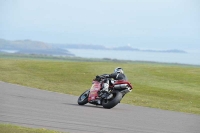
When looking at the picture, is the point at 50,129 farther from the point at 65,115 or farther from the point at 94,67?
the point at 94,67

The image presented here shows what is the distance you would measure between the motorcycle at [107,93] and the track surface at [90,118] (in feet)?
0.95

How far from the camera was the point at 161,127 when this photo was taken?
15156 mm

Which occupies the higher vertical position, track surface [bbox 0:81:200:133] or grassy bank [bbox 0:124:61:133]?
grassy bank [bbox 0:124:61:133]

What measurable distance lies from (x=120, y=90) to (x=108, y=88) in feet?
1.33

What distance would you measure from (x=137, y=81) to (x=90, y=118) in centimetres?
2155

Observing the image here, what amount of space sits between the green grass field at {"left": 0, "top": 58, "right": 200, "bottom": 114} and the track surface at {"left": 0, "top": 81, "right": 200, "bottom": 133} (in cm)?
376

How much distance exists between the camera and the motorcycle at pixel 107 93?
1954 centimetres

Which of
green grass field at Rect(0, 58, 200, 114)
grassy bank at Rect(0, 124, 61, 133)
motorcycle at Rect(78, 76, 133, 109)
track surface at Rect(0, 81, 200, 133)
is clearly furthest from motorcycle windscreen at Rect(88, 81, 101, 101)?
grassy bank at Rect(0, 124, 61, 133)

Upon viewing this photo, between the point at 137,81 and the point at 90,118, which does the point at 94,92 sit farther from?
the point at 137,81

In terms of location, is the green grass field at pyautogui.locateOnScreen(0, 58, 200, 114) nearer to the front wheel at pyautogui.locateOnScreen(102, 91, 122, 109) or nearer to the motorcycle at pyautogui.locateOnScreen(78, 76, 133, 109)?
the motorcycle at pyautogui.locateOnScreen(78, 76, 133, 109)

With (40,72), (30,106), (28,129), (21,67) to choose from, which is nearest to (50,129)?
(28,129)

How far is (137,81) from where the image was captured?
122 feet

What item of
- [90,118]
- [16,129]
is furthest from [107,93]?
[16,129]

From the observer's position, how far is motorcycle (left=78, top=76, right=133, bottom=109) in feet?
64.1
